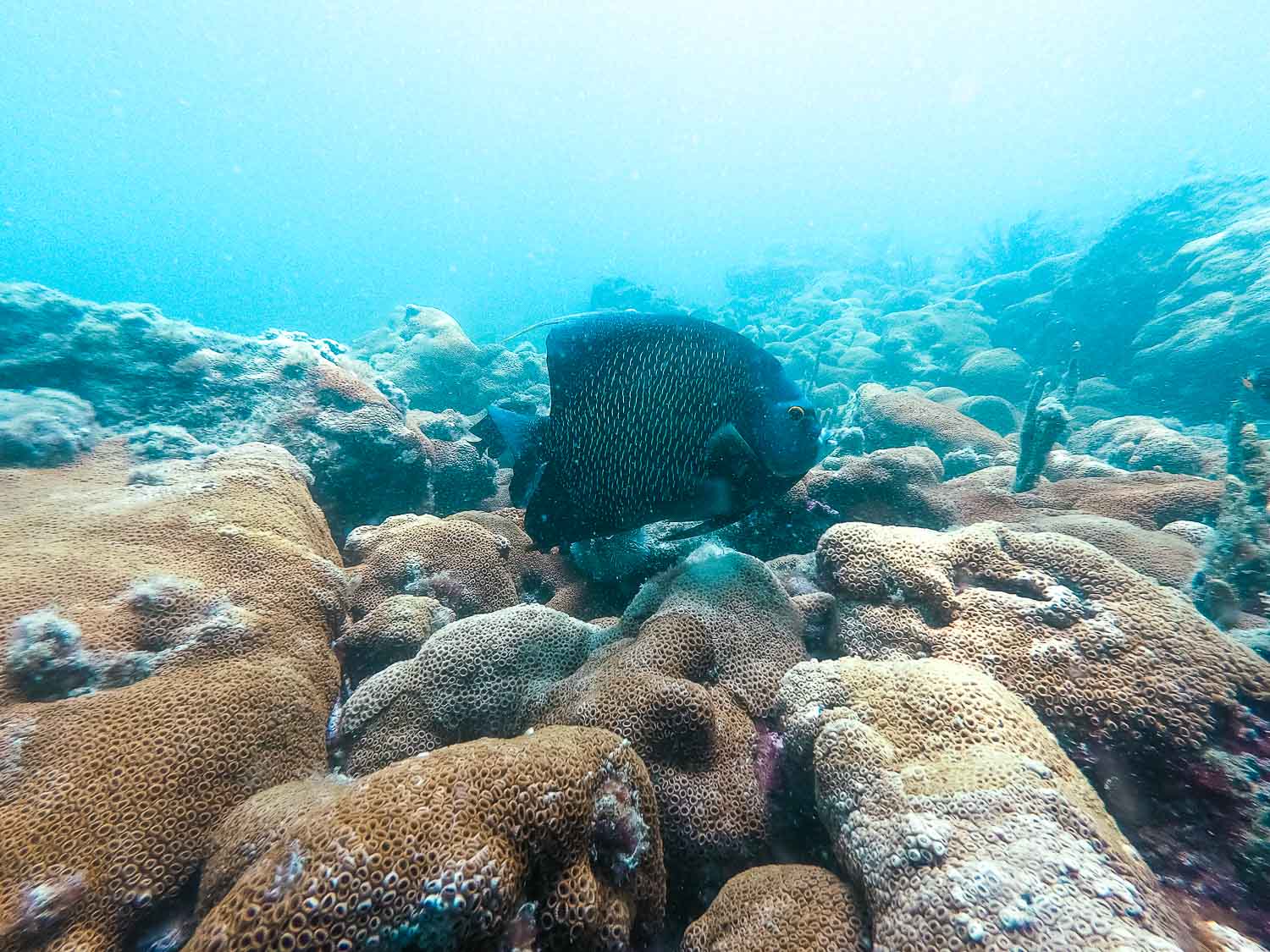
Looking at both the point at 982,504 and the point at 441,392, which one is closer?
the point at 982,504

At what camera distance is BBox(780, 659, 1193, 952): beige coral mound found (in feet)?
4.68

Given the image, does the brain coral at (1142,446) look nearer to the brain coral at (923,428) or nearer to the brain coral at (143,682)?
the brain coral at (923,428)

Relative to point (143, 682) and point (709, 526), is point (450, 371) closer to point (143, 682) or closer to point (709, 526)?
point (143, 682)

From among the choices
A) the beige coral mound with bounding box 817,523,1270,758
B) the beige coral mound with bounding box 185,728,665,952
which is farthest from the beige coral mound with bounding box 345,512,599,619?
the beige coral mound with bounding box 817,523,1270,758

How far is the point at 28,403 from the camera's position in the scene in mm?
4555

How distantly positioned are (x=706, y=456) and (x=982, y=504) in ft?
13.4

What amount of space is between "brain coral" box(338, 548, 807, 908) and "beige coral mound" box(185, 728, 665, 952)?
35cm

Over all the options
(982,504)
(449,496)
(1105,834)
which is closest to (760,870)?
(1105,834)

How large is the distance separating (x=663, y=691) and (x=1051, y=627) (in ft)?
6.45

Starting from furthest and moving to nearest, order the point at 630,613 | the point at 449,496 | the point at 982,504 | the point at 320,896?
the point at 449,496 < the point at 982,504 < the point at 630,613 < the point at 320,896

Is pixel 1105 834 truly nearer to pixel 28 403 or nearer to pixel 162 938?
pixel 162 938

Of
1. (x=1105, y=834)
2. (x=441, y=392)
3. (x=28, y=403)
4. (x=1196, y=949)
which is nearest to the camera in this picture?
(x=1196, y=949)

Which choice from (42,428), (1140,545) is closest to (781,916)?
(1140,545)

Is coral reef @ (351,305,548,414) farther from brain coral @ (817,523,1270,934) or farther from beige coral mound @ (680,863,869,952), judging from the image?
beige coral mound @ (680,863,869,952)
